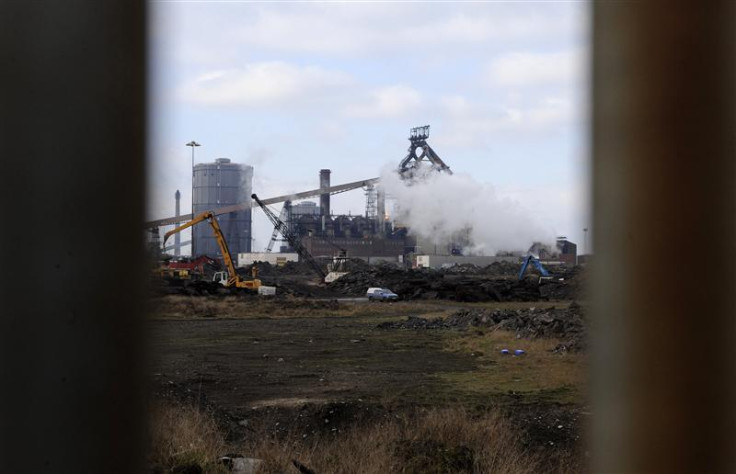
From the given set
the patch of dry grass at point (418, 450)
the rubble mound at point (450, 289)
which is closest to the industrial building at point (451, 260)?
the rubble mound at point (450, 289)

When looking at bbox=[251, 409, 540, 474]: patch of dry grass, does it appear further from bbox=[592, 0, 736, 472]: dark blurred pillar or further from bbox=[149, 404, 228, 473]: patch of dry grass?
bbox=[592, 0, 736, 472]: dark blurred pillar

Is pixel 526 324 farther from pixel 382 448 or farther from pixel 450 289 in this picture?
pixel 450 289

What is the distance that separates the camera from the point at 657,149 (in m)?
1.96

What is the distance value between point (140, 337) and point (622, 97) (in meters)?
1.30

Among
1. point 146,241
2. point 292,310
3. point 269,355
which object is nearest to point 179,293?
point 292,310

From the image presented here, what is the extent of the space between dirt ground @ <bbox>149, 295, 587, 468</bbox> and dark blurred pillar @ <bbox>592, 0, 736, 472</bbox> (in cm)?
30

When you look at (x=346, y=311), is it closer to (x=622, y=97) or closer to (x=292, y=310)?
(x=292, y=310)

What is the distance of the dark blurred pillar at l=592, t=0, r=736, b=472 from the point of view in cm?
194

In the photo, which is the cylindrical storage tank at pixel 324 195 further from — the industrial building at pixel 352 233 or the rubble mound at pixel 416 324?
the rubble mound at pixel 416 324

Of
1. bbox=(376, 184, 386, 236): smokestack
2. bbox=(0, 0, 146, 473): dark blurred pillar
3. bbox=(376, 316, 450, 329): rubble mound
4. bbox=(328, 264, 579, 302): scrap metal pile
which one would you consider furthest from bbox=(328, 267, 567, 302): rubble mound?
bbox=(0, 0, 146, 473): dark blurred pillar

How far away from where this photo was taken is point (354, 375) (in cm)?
1703

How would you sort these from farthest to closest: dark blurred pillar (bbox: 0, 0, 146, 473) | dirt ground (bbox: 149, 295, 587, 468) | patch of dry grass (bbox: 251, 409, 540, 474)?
dirt ground (bbox: 149, 295, 587, 468) → patch of dry grass (bbox: 251, 409, 540, 474) → dark blurred pillar (bbox: 0, 0, 146, 473)

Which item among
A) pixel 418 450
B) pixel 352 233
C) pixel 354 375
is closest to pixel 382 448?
pixel 418 450

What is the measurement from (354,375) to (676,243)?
1539 cm
